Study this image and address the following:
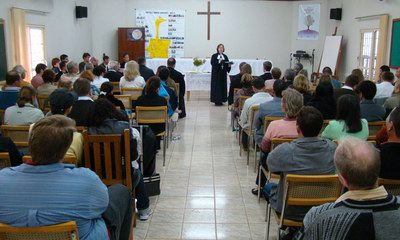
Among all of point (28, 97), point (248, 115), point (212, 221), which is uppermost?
point (28, 97)

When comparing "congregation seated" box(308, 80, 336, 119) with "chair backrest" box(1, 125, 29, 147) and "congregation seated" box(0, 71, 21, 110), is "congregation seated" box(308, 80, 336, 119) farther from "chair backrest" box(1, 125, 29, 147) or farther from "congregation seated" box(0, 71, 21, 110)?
"congregation seated" box(0, 71, 21, 110)

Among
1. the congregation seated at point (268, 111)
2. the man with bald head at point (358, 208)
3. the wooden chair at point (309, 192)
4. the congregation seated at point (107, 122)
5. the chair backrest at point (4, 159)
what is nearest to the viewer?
the man with bald head at point (358, 208)

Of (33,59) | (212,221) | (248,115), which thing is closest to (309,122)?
(212,221)

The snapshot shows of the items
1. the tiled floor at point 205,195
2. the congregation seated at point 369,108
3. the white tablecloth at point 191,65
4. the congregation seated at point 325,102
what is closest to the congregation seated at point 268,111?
the congregation seated at point 325,102

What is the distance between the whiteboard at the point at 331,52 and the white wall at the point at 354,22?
0.19 meters

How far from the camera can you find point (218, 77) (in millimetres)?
9891

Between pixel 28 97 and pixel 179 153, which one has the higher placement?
pixel 28 97

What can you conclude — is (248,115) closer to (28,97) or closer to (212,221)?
(212,221)

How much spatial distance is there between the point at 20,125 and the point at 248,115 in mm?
2751

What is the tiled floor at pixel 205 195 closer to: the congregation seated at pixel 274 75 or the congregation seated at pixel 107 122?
the congregation seated at pixel 107 122

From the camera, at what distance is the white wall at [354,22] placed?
852 cm

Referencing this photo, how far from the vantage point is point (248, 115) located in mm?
5473

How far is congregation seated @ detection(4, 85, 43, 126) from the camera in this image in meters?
4.13

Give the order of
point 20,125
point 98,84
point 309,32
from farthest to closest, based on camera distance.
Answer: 1. point 309,32
2. point 98,84
3. point 20,125
